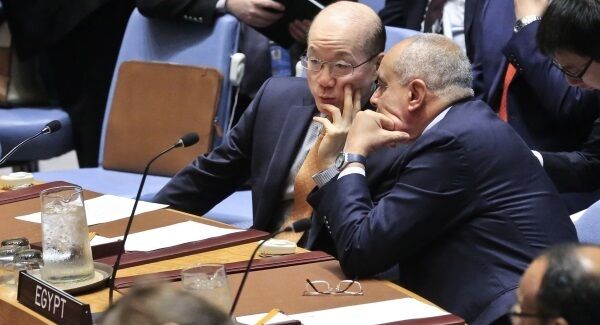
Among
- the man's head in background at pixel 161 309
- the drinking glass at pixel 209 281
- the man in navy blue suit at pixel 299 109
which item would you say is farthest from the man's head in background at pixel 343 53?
the man's head in background at pixel 161 309

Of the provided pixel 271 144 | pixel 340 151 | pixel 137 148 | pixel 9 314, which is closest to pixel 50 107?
pixel 137 148

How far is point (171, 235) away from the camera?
2.96 metres

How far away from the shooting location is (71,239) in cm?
246

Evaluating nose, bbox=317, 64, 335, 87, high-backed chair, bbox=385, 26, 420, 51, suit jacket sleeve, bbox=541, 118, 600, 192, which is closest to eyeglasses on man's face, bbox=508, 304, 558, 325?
nose, bbox=317, 64, 335, 87

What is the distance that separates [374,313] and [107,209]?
1177 mm

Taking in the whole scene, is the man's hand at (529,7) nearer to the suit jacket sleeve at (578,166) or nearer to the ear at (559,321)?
the suit jacket sleeve at (578,166)

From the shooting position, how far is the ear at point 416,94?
9.34ft

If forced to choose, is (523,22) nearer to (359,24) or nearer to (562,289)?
(359,24)

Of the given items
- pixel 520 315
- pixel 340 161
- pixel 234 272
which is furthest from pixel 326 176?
pixel 520 315

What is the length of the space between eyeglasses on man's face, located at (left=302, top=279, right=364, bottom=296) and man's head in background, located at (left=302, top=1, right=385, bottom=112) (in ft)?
3.04

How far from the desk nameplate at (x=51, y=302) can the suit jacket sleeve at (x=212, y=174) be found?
1217 millimetres

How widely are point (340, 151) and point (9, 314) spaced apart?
109 cm

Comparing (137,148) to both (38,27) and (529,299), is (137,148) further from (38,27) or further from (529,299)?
(529,299)

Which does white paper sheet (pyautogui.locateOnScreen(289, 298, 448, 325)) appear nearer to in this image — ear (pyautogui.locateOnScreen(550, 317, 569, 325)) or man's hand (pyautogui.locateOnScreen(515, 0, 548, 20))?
ear (pyautogui.locateOnScreen(550, 317, 569, 325))
